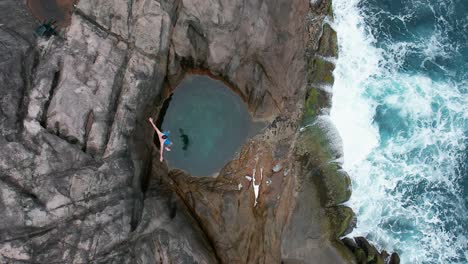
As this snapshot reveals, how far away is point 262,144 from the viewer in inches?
969

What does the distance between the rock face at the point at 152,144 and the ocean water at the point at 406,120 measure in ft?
6.32

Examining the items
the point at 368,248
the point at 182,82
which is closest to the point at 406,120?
the point at 368,248

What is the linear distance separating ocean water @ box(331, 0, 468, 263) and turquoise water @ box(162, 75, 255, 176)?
6.72 meters

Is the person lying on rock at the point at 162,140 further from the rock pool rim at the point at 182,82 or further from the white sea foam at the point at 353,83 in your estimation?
the white sea foam at the point at 353,83

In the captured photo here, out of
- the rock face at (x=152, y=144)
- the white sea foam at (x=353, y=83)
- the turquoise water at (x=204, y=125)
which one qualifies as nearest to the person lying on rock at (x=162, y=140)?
the turquoise water at (x=204, y=125)

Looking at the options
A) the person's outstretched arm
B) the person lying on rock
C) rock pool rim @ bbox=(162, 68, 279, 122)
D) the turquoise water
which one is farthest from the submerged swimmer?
rock pool rim @ bbox=(162, 68, 279, 122)

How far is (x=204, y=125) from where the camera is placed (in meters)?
24.1

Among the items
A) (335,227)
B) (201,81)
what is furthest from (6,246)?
(335,227)

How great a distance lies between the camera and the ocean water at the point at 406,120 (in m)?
26.2

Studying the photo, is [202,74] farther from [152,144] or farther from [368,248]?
[368,248]

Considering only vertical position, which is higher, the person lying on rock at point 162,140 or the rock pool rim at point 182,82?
the rock pool rim at point 182,82

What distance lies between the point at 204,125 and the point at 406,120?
45.1 ft

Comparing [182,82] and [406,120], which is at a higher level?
[182,82]

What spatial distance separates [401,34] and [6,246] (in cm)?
2714
